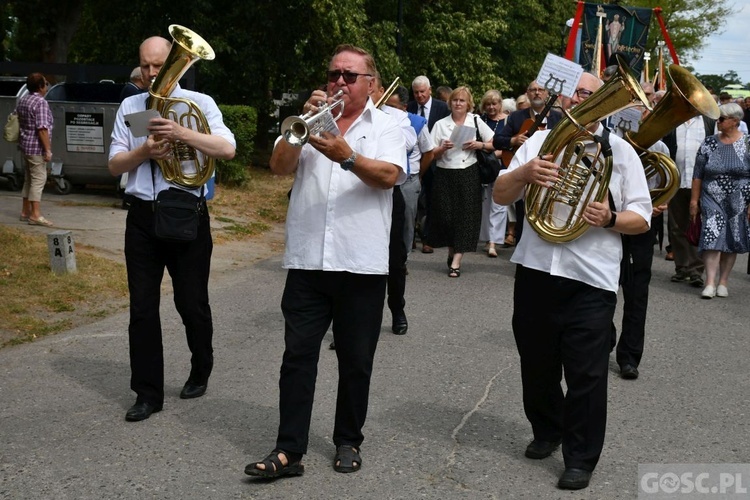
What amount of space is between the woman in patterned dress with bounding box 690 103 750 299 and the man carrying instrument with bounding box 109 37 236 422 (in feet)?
18.8

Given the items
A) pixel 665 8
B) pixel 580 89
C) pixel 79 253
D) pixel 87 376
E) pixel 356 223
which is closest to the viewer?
pixel 356 223

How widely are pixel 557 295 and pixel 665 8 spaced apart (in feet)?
133

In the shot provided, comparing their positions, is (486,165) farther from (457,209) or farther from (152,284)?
(152,284)

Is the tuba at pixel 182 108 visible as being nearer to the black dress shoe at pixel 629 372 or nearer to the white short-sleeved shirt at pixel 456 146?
the black dress shoe at pixel 629 372

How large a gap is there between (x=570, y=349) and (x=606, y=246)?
491mm

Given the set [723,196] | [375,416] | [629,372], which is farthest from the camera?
[723,196]

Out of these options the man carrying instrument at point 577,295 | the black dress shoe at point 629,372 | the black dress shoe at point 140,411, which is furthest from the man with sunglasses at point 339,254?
the black dress shoe at point 629,372

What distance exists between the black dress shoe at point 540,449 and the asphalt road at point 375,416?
52mm

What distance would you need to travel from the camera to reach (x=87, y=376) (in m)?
6.62

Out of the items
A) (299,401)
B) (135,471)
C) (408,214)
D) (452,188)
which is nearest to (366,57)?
(299,401)

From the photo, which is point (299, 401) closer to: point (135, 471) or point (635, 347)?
point (135, 471)

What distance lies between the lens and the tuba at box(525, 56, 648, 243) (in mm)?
4715

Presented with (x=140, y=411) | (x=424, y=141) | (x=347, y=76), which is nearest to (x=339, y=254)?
(x=347, y=76)

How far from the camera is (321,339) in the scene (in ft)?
16.1
